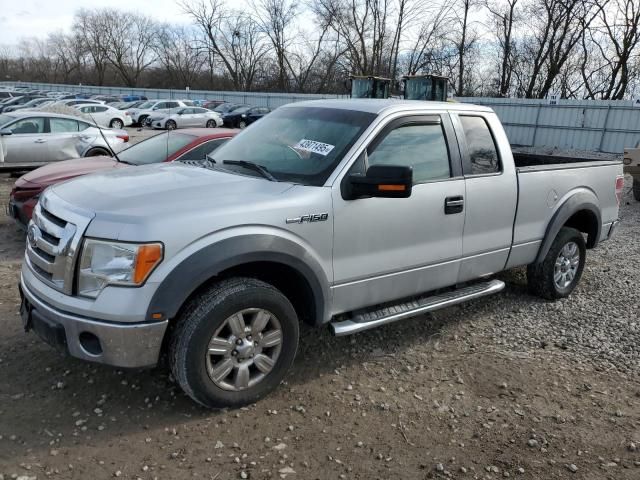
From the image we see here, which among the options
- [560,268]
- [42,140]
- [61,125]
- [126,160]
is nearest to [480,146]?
[560,268]

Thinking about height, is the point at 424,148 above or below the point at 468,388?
above

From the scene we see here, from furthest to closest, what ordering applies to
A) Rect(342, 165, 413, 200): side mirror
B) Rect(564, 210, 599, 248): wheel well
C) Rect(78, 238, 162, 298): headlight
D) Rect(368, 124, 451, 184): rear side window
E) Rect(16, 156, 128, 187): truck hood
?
Rect(16, 156, 128, 187): truck hood < Rect(564, 210, 599, 248): wheel well < Rect(368, 124, 451, 184): rear side window < Rect(342, 165, 413, 200): side mirror < Rect(78, 238, 162, 298): headlight

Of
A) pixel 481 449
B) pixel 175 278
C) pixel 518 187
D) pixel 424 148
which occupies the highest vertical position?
pixel 424 148

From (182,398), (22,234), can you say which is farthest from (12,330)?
(22,234)

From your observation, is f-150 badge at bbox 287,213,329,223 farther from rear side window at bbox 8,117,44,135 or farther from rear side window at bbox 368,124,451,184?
rear side window at bbox 8,117,44,135

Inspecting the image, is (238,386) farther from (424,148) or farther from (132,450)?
(424,148)

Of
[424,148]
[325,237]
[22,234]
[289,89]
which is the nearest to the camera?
[325,237]

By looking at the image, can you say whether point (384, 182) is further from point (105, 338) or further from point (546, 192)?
point (546, 192)

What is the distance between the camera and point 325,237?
3336 mm

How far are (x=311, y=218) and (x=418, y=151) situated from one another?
44.6 inches

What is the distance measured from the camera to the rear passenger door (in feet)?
13.6

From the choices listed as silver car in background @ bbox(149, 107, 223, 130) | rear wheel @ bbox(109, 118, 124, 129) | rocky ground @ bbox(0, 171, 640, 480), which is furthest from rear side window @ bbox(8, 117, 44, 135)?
silver car in background @ bbox(149, 107, 223, 130)

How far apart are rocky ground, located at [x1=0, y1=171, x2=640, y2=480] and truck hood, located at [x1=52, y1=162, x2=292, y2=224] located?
1.23 metres

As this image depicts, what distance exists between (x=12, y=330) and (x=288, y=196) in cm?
257
